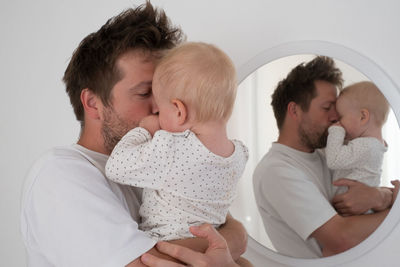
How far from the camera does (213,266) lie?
1.20 meters

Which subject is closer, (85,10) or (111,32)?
(111,32)

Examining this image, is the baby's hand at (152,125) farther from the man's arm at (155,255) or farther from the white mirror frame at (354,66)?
the white mirror frame at (354,66)

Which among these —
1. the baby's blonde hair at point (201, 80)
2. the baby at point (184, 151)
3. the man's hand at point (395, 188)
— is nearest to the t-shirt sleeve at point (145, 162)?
the baby at point (184, 151)

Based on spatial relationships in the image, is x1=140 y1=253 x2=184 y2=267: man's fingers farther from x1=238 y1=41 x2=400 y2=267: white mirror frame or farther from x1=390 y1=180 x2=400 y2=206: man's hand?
x1=390 y1=180 x2=400 y2=206: man's hand

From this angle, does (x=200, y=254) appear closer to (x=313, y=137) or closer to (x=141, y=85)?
(x=141, y=85)

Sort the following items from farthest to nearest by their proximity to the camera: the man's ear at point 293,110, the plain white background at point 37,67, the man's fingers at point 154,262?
the plain white background at point 37,67 < the man's ear at point 293,110 < the man's fingers at point 154,262

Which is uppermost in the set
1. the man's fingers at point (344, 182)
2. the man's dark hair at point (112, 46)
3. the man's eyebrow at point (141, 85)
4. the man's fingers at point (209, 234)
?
the man's dark hair at point (112, 46)

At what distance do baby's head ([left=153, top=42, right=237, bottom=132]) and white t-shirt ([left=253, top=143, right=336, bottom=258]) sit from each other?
73 cm

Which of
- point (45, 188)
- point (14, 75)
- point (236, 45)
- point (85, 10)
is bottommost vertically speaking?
point (45, 188)

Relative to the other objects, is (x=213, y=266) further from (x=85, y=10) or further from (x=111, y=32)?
(x=85, y=10)

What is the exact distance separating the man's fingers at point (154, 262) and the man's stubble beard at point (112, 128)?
52 cm

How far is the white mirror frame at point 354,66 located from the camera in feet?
6.05

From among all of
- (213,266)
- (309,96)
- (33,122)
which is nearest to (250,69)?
(309,96)

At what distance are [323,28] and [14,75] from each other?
175cm
